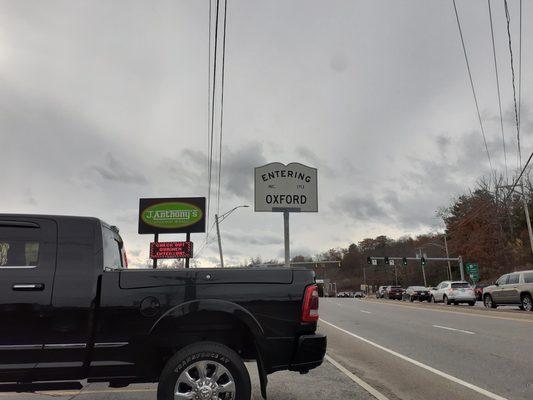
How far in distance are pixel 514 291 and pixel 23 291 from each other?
22750 mm

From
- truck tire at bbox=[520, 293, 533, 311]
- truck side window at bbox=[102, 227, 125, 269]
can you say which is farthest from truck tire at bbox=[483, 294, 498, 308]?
truck side window at bbox=[102, 227, 125, 269]

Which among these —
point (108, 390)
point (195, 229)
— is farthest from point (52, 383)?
point (195, 229)

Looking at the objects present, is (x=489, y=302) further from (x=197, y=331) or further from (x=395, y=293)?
(x=395, y=293)

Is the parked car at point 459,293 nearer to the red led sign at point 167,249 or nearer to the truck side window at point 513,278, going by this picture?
the truck side window at point 513,278

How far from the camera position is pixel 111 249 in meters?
5.26

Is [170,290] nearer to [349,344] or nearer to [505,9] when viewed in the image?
[349,344]

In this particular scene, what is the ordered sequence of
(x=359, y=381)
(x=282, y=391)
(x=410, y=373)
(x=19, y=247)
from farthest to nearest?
(x=410, y=373), (x=359, y=381), (x=282, y=391), (x=19, y=247)

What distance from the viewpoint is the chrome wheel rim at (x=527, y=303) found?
69.9 ft

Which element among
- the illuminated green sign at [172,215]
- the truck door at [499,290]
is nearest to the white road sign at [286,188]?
the illuminated green sign at [172,215]

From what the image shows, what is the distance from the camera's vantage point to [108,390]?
7.00 meters

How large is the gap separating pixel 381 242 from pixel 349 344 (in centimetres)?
16269

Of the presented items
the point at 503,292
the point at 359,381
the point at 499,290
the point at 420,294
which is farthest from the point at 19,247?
the point at 420,294

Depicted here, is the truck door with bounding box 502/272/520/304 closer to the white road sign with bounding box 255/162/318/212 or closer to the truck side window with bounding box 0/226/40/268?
the white road sign with bounding box 255/162/318/212

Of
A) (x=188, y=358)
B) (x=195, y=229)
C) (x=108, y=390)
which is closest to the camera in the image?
(x=188, y=358)
